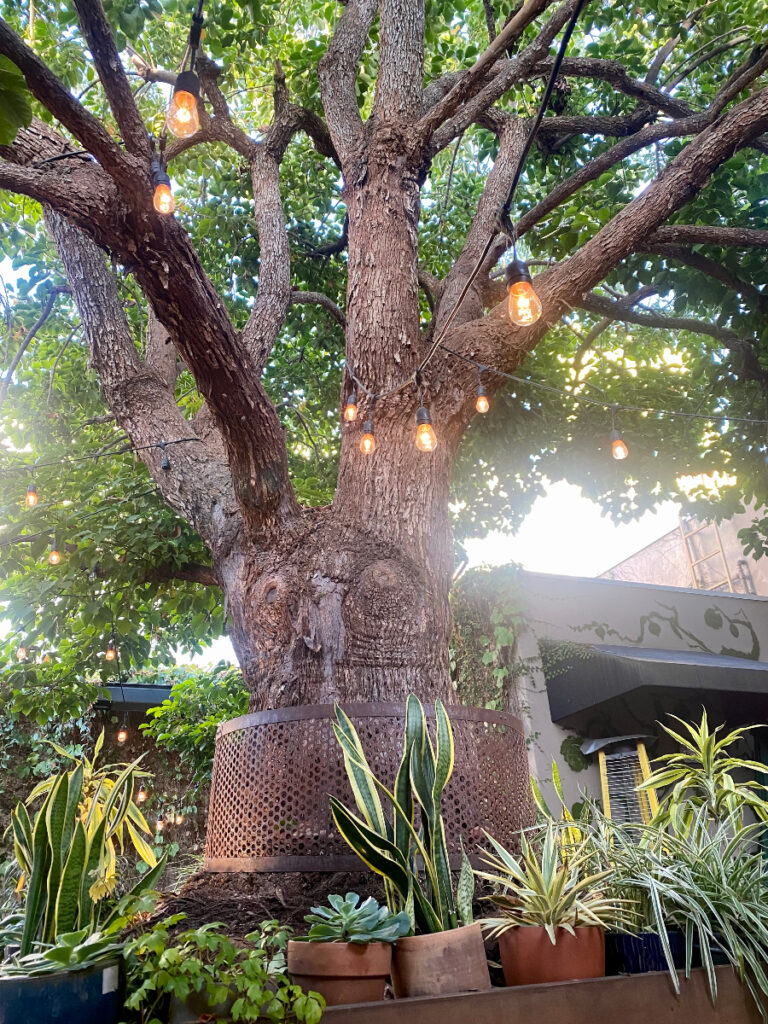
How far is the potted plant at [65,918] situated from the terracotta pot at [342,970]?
420 mm

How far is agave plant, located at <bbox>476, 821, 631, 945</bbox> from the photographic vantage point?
1950mm

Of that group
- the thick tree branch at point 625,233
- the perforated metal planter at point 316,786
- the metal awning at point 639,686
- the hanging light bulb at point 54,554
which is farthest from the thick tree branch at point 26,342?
the metal awning at point 639,686

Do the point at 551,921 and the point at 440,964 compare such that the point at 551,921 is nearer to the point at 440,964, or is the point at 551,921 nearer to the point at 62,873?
the point at 440,964

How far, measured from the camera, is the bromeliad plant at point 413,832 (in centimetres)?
188

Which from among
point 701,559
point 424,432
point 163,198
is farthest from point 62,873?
point 701,559

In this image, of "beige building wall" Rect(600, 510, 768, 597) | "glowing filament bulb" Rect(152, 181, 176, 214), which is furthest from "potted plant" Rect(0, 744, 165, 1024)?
"beige building wall" Rect(600, 510, 768, 597)

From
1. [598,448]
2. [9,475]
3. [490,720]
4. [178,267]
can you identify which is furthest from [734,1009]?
[9,475]

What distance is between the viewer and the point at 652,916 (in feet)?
6.98

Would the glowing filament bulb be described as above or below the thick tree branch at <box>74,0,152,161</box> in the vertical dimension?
below

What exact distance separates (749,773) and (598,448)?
399cm

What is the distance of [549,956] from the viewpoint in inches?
73.2

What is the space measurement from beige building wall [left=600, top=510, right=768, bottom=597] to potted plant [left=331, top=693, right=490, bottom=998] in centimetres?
1071

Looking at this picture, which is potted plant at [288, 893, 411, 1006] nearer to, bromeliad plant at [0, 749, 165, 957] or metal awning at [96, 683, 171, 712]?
bromeliad plant at [0, 749, 165, 957]

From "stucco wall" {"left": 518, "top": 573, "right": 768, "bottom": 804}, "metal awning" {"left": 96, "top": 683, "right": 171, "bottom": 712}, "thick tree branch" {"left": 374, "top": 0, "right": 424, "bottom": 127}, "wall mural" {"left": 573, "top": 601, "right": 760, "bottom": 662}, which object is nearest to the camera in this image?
"thick tree branch" {"left": 374, "top": 0, "right": 424, "bottom": 127}
